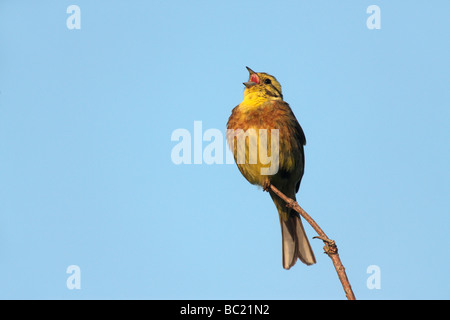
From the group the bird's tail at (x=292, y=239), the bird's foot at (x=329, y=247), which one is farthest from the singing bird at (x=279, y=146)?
the bird's foot at (x=329, y=247)

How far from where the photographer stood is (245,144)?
6.08m

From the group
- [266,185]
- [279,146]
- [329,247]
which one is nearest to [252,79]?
[279,146]

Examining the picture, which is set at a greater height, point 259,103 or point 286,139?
point 259,103

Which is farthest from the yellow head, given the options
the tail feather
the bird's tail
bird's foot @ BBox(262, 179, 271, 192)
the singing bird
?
the tail feather

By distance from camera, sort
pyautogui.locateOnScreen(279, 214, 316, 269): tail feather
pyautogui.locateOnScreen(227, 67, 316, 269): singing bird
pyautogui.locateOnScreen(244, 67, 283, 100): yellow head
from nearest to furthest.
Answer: pyautogui.locateOnScreen(279, 214, 316, 269): tail feather, pyautogui.locateOnScreen(227, 67, 316, 269): singing bird, pyautogui.locateOnScreen(244, 67, 283, 100): yellow head

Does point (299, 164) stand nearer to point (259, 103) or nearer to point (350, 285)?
point (259, 103)

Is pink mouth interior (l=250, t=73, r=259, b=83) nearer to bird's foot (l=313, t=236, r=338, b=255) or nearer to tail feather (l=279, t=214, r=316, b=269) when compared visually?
tail feather (l=279, t=214, r=316, b=269)

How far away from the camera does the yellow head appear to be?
6.52m

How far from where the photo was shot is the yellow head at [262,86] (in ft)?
21.4

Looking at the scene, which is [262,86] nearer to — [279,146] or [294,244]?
[279,146]

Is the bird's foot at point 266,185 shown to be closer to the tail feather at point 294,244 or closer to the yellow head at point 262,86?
the tail feather at point 294,244
